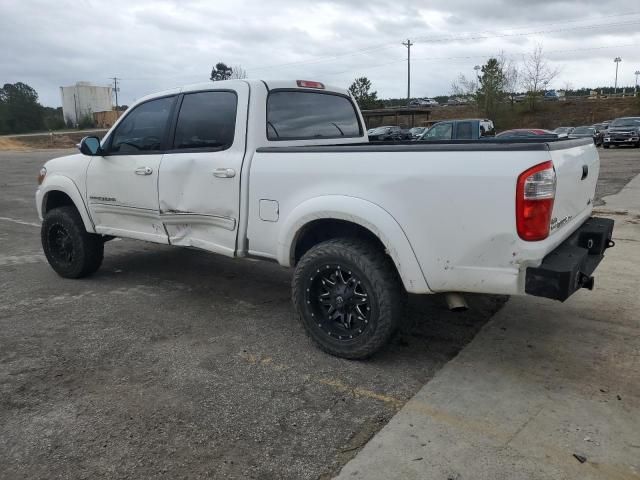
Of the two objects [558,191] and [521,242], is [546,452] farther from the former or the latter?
[558,191]

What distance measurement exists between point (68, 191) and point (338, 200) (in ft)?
10.9

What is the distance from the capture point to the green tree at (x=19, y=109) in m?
74.9

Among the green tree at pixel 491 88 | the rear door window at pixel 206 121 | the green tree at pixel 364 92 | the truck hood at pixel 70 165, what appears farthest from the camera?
the green tree at pixel 364 92

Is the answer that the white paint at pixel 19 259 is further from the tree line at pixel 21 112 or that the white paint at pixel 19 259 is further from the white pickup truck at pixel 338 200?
the tree line at pixel 21 112

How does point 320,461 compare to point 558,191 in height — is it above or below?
below

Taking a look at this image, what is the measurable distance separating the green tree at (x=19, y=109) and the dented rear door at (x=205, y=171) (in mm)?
82752

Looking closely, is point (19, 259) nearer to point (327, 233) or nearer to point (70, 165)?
point (70, 165)

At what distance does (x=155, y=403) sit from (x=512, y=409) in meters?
2.04

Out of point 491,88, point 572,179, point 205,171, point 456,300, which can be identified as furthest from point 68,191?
point 491,88

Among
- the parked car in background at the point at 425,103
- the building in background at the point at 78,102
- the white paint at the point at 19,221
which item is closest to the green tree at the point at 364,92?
the parked car in background at the point at 425,103

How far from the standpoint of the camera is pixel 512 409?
3.01 meters

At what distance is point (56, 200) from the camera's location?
587 centimetres

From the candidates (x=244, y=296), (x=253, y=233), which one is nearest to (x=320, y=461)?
(x=253, y=233)

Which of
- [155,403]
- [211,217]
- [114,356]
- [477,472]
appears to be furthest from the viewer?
[211,217]
